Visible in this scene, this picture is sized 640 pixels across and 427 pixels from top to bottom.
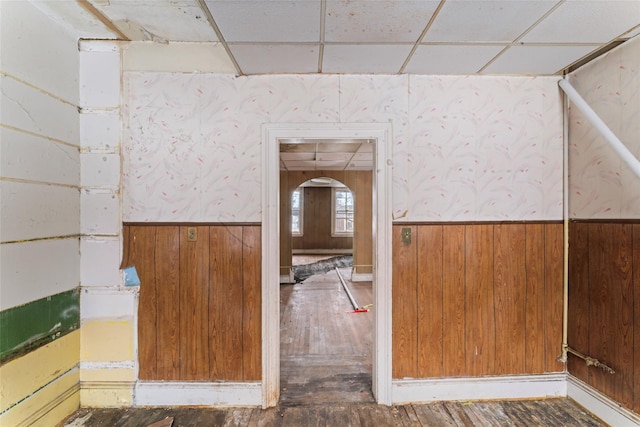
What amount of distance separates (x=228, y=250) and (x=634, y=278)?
266 cm

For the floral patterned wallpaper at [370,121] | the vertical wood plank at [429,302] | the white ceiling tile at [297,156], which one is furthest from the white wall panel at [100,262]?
the white ceiling tile at [297,156]

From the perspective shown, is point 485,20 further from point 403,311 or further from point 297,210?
point 297,210

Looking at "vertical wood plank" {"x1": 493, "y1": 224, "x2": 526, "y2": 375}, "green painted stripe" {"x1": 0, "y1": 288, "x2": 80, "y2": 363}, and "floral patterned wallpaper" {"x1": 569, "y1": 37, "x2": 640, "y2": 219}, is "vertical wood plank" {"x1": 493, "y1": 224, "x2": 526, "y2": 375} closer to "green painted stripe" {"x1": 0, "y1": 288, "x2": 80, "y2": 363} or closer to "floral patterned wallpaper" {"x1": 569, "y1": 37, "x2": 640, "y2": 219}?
"floral patterned wallpaper" {"x1": 569, "y1": 37, "x2": 640, "y2": 219}

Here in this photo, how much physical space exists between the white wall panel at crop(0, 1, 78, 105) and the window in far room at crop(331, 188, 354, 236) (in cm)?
871

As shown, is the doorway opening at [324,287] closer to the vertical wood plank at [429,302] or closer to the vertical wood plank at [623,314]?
the vertical wood plank at [429,302]

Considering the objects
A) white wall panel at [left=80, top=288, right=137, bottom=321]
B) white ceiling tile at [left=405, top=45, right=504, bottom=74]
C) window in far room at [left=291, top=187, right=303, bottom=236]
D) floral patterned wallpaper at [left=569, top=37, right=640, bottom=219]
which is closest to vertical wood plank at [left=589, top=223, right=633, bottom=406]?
floral patterned wallpaper at [left=569, top=37, right=640, bottom=219]

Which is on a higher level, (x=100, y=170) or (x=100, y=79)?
(x=100, y=79)

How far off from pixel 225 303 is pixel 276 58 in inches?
69.7

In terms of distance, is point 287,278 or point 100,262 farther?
point 287,278

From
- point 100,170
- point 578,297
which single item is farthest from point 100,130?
point 578,297

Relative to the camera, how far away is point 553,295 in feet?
7.45

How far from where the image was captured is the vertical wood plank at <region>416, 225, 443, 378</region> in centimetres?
223

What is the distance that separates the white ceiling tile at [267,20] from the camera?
150cm

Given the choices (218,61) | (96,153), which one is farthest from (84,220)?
(218,61)
